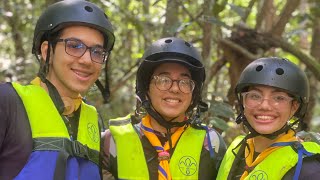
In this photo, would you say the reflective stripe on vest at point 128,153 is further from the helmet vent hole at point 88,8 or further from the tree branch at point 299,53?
the tree branch at point 299,53

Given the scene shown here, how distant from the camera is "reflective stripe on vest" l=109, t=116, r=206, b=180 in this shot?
318cm

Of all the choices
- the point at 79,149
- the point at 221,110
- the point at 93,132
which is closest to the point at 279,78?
the point at 93,132

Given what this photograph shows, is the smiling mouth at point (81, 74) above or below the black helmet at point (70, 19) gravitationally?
below

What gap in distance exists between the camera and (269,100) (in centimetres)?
314

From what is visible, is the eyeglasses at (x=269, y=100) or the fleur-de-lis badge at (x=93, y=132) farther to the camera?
the eyeglasses at (x=269, y=100)

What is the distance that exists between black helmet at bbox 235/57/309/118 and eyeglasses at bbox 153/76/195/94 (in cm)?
38

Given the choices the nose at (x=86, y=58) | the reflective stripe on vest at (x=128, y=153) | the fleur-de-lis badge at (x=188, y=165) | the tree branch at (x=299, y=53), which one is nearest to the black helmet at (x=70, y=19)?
the nose at (x=86, y=58)

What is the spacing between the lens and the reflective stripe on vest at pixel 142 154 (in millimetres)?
3176

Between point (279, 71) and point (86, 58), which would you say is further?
point (279, 71)

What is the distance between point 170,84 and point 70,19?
88cm

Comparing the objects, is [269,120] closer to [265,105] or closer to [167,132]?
[265,105]

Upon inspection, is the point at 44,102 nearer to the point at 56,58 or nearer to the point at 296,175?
the point at 56,58

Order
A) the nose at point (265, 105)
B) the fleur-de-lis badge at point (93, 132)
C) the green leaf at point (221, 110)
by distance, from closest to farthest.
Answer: the fleur-de-lis badge at point (93, 132)
the nose at point (265, 105)
the green leaf at point (221, 110)

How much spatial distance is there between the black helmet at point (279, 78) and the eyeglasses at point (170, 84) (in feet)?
1.23
